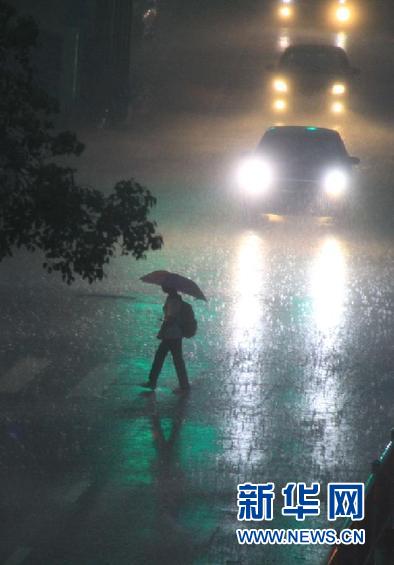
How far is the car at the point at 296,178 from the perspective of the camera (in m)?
27.6

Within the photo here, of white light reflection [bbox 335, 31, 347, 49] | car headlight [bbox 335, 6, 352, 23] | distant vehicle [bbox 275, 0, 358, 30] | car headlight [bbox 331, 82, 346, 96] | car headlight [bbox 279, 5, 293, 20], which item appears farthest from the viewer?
car headlight [bbox 335, 6, 352, 23]

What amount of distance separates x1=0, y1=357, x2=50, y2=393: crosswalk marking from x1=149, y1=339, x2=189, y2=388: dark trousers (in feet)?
4.65

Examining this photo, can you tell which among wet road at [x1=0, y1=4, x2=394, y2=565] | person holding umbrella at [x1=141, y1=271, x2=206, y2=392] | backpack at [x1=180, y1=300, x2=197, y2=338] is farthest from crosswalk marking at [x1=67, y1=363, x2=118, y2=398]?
backpack at [x1=180, y1=300, x2=197, y2=338]

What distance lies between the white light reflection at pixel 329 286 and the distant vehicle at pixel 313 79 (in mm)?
16373

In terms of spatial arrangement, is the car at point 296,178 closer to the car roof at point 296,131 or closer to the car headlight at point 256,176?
the car headlight at point 256,176

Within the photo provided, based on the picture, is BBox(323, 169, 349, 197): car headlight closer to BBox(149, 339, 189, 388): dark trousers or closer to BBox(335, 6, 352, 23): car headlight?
BBox(149, 339, 189, 388): dark trousers

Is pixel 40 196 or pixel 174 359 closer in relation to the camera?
pixel 40 196

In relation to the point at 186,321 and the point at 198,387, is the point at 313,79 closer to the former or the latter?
the point at 198,387

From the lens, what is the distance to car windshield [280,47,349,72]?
42188mm

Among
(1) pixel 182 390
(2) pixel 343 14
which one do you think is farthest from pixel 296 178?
(2) pixel 343 14

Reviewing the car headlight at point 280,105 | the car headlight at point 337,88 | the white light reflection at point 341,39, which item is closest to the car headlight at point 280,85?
the car headlight at point 280,105

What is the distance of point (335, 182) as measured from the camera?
2773 centimetres

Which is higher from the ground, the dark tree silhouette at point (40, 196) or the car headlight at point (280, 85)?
the car headlight at point (280, 85)

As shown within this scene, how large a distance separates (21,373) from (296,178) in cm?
1213
